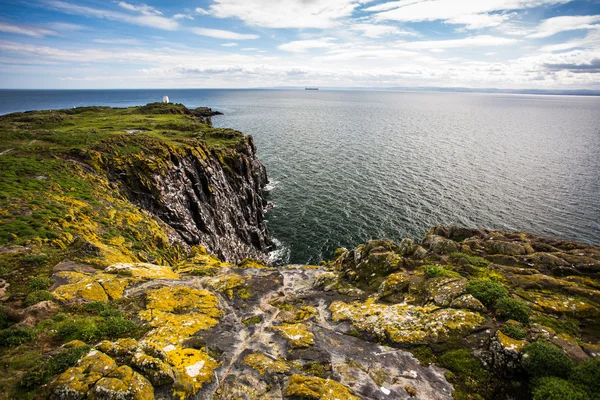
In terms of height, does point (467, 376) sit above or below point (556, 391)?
below

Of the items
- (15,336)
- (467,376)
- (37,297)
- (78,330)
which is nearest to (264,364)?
(78,330)

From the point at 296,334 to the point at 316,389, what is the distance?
4011 mm

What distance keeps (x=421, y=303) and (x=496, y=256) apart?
816cm

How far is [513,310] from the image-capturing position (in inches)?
525

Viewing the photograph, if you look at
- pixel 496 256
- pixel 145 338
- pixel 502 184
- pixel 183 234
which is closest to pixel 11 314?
pixel 145 338

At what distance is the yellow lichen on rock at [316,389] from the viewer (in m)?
9.92

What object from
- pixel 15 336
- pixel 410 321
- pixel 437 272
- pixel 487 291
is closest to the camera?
pixel 15 336

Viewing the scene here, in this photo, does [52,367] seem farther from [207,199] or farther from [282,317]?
[207,199]

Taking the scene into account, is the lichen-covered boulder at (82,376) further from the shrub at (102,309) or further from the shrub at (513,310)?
the shrub at (513,310)

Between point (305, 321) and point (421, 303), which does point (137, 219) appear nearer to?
point (305, 321)

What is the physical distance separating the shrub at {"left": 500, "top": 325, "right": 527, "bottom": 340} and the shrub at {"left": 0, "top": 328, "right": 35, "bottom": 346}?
64.9 ft

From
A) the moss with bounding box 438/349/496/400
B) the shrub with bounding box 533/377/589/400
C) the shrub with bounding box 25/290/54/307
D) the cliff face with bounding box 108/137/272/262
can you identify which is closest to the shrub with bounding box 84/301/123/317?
the shrub with bounding box 25/290/54/307

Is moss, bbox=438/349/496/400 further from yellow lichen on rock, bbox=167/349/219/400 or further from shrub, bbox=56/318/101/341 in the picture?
shrub, bbox=56/318/101/341

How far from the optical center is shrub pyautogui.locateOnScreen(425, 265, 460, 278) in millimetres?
17297
